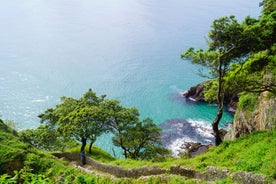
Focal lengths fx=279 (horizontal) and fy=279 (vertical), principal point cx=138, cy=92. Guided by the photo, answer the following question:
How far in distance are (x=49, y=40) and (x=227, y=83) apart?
9057 cm

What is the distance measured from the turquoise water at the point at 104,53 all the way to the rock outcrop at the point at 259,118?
3168cm

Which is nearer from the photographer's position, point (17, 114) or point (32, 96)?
point (17, 114)

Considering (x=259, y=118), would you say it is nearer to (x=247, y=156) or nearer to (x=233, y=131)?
(x=233, y=131)

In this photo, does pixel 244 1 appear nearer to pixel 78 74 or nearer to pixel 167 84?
pixel 167 84

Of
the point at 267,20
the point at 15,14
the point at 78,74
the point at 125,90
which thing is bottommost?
the point at 267,20

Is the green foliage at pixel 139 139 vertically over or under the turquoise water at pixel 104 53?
under

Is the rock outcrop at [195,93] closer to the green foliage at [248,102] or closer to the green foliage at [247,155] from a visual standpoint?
the green foliage at [248,102]

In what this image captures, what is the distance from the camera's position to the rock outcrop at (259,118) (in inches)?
949

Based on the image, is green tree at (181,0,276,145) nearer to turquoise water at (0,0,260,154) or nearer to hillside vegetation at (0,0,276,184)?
hillside vegetation at (0,0,276,184)

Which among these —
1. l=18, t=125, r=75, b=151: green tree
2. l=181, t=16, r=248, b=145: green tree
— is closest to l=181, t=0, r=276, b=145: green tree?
l=181, t=16, r=248, b=145: green tree

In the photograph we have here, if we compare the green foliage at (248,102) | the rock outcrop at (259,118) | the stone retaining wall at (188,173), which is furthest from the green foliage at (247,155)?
the green foliage at (248,102)

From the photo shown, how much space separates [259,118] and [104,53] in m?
74.4

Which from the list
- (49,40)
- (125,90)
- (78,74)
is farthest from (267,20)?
(49,40)

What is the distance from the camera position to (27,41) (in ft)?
334
